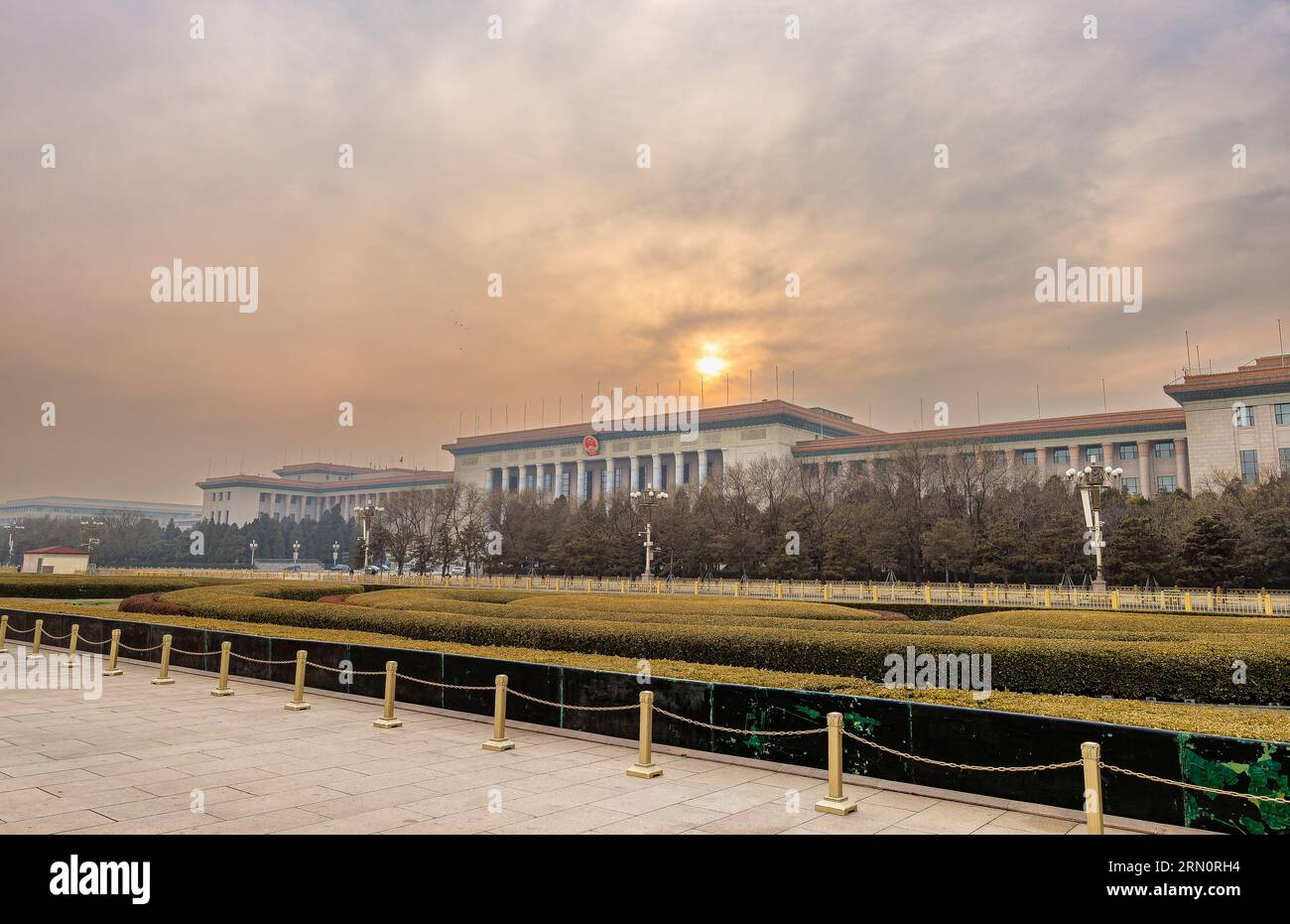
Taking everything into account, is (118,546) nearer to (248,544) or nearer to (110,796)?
(248,544)

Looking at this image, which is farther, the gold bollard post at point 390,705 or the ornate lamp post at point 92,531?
the ornate lamp post at point 92,531

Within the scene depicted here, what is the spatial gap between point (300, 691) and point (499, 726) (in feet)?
14.7

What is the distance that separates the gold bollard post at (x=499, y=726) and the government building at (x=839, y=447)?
1804 inches

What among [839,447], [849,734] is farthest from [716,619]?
[839,447]

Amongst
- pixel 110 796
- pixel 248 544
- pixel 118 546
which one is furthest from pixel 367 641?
pixel 118 546

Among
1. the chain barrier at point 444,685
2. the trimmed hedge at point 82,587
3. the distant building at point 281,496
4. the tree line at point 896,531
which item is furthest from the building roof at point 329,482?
the chain barrier at point 444,685

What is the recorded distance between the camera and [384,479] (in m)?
121

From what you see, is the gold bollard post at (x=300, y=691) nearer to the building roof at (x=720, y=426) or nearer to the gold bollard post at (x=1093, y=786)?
the gold bollard post at (x=1093, y=786)

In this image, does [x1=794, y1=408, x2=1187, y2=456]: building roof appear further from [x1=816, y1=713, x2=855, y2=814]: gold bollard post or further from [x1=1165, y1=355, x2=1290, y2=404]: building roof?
[x1=816, y1=713, x2=855, y2=814]: gold bollard post

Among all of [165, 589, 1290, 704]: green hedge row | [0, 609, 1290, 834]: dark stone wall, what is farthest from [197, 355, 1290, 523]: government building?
[0, 609, 1290, 834]: dark stone wall

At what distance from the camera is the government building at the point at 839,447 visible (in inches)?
2322

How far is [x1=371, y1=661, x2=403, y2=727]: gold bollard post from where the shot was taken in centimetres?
1068

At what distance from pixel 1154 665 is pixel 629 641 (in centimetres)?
769

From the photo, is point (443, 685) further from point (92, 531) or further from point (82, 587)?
point (92, 531)
